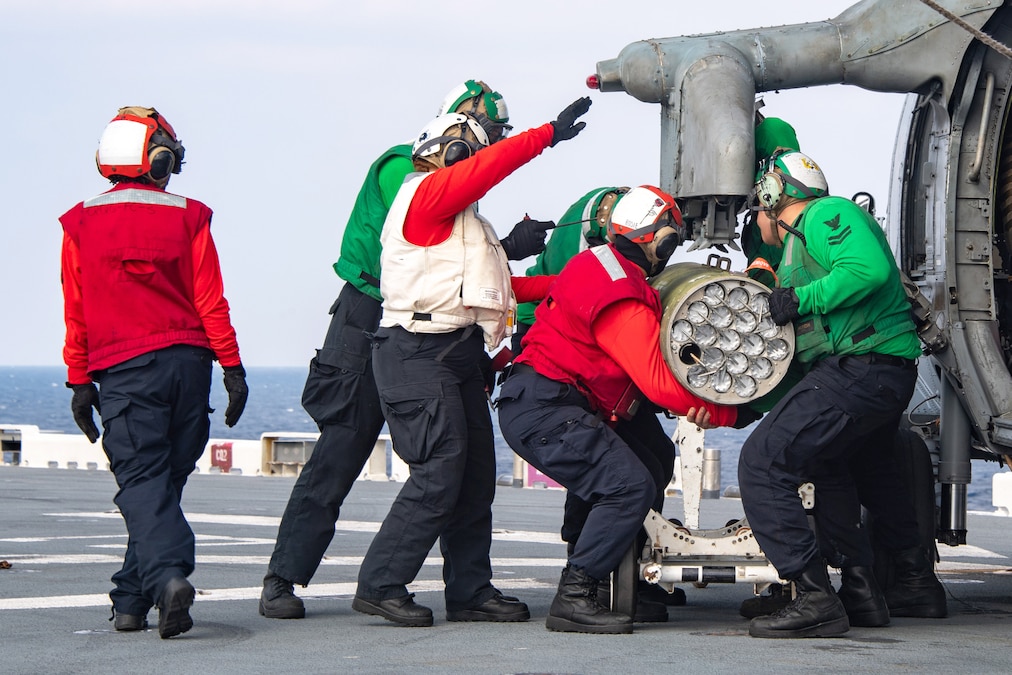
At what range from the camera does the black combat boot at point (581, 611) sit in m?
5.86

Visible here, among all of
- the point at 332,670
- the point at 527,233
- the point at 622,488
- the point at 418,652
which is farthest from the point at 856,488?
the point at 332,670

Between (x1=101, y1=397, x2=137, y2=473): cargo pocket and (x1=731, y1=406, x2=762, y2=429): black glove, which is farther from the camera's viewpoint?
(x1=731, y1=406, x2=762, y2=429): black glove

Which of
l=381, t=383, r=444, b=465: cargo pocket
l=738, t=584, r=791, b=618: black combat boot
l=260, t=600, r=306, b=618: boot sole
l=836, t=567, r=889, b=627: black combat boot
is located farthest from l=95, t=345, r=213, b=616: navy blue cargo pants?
l=836, t=567, r=889, b=627: black combat boot

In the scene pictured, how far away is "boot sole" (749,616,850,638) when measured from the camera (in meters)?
5.79

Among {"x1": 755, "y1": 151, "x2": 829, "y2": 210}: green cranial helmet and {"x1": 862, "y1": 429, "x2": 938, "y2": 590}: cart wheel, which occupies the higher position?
{"x1": 755, "y1": 151, "x2": 829, "y2": 210}: green cranial helmet

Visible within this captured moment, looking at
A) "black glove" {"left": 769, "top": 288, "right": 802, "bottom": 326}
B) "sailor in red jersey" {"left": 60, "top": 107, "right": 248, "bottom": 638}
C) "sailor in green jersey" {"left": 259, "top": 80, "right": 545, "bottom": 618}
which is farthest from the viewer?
"sailor in green jersey" {"left": 259, "top": 80, "right": 545, "bottom": 618}

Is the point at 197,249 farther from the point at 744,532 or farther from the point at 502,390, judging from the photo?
the point at 744,532

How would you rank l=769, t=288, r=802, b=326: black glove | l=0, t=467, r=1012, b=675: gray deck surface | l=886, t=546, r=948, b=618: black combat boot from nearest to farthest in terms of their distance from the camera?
l=0, t=467, r=1012, b=675: gray deck surface < l=769, t=288, r=802, b=326: black glove < l=886, t=546, r=948, b=618: black combat boot

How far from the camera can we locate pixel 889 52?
22.4 feet

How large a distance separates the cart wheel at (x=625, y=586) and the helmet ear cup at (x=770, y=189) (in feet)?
5.07

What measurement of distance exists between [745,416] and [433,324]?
1427 millimetres

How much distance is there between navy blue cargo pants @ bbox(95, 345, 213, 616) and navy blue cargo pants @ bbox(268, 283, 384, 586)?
0.68 meters

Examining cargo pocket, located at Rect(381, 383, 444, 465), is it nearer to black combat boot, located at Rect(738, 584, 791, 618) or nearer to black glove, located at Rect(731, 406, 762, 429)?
black glove, located at Rect(731, 406, 762, 429)

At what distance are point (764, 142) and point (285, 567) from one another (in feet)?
9.46
